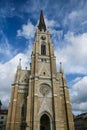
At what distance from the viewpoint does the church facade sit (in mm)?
28562

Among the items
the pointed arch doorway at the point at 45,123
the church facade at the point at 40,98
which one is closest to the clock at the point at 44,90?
the church facade at the point at 40,98

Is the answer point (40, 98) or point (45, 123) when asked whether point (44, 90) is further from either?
point (45, 123)

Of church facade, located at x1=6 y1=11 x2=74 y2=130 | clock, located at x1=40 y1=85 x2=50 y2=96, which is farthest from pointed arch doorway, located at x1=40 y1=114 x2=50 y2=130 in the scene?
clock, located at x1=40 y1=85 x2=50 y2=96

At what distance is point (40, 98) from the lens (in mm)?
31031

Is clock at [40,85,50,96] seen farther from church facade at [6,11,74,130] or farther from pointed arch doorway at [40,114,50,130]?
pointed arch doorway at [40,114,50,130]

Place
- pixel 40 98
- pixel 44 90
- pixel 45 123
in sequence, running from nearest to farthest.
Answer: pixel 40 98 → pixel 45 123 → pixel 44 90

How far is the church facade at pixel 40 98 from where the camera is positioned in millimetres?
28562

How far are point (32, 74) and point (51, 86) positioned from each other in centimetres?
563

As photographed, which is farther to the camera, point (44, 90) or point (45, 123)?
point (44, 90)

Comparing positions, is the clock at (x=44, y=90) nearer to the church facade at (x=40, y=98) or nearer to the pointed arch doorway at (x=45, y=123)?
the church facade at (x=40, y=98)

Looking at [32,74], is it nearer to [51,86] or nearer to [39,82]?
[39,82]

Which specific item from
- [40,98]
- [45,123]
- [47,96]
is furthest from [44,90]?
[45,123]

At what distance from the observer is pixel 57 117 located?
94.0 feet

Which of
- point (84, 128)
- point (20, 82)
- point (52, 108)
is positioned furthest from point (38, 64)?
point (84, 128)
